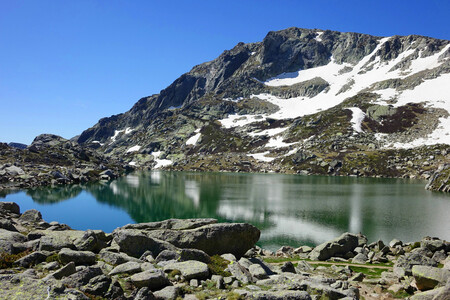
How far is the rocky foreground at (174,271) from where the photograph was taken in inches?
388

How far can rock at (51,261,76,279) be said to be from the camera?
1024cm

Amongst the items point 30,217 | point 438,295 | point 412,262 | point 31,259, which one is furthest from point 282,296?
point 30,217

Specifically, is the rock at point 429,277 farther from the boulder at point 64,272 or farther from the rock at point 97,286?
A: the boulder at point 64,272

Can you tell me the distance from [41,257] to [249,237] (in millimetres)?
13898

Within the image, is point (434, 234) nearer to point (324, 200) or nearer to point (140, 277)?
point (324, 200)

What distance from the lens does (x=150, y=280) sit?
35.4ft

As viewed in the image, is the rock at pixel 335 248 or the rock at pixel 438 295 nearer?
the rock at pixel 438 295

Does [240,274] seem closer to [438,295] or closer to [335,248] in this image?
[438,295]

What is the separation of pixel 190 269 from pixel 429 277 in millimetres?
13027

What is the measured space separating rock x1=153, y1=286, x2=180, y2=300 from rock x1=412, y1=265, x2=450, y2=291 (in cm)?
1357

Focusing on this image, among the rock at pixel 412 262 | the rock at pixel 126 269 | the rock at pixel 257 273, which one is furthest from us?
the rock at pixel 412 262

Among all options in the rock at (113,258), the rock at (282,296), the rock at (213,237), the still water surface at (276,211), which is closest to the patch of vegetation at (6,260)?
the rock at (113,258)

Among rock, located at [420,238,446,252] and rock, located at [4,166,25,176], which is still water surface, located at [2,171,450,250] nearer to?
rock, located at [420,238,446,252]

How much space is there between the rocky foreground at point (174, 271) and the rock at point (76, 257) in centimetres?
2
